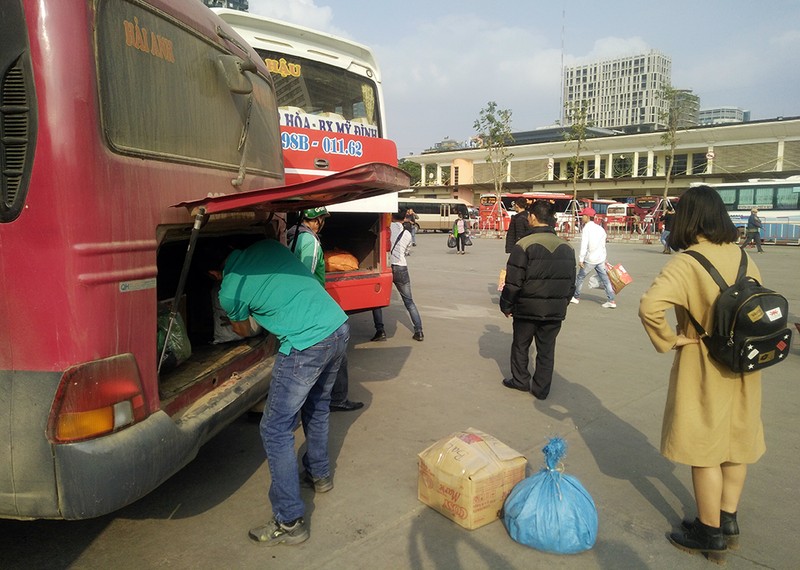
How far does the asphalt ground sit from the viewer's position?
2889 millimetres

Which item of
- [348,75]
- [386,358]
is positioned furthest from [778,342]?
[348,75]

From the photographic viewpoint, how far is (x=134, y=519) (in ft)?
10.6

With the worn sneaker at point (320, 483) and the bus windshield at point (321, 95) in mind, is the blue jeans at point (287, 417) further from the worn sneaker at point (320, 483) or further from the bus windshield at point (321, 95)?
the bus windshield at point (321, 95)

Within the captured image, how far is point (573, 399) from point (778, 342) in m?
2.72

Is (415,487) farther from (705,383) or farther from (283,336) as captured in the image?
(705,383)

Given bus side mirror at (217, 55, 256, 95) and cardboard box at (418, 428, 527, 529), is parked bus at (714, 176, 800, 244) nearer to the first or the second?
cardboard box at (418, 428, 527, 529)

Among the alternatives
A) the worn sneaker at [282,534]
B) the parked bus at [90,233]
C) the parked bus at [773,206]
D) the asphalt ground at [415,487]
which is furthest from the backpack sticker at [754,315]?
the parked bus at [773,206]

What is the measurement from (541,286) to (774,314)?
2.44 m

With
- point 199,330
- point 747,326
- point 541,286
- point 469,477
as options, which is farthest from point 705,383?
point 199,330

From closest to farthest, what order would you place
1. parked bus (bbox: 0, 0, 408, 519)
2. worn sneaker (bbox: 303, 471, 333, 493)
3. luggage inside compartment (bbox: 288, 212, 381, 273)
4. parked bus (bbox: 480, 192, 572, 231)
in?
parked bus (bbox: 0, 0, 408, 519)
worn sneaker (bbox: 303, 471, 333, 493)
luggage inside compartment (bbox: 288, 212, 381, 273)
parked bus (bbox: 480, 192, 572, 231)

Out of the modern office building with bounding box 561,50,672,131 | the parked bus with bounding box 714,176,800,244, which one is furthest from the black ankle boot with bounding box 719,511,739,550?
the modern office building with bounding box 561,50,672,131

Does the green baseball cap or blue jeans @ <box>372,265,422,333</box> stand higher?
the green baseball cap

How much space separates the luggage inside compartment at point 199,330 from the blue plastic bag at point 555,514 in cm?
188

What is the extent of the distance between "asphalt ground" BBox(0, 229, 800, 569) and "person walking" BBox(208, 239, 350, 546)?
0.19 meters
